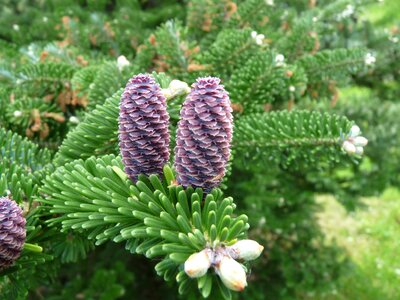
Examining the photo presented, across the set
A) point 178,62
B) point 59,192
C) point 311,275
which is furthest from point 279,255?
point 59,192

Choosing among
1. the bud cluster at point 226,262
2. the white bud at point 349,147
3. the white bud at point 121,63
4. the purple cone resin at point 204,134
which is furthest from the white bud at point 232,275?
the white bud at point 121,63

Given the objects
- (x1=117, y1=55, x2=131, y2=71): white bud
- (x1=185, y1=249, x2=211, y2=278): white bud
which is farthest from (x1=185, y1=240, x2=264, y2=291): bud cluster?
(x1=117, y1=55, x2=131, y2=71): white bud

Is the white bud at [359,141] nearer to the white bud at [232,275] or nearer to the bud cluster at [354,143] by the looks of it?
the bud cluster at [354,143]

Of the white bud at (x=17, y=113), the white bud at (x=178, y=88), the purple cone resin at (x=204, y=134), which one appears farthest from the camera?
the white bud at (x=17, y=113)

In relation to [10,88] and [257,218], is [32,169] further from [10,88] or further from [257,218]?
[257,218]

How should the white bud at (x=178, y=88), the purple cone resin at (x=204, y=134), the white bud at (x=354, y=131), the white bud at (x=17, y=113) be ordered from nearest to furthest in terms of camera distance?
the purple cone resin at (x=204, y=134), the white bud at (x=178, y=88), the white bud at (x=354, y=131), the white bud at (x=17, y=113)

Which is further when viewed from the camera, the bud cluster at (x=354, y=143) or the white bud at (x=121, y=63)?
the white bud at (x=121, y=63)

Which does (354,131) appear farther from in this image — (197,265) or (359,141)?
(197,265)

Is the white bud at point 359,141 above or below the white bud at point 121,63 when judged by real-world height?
below
